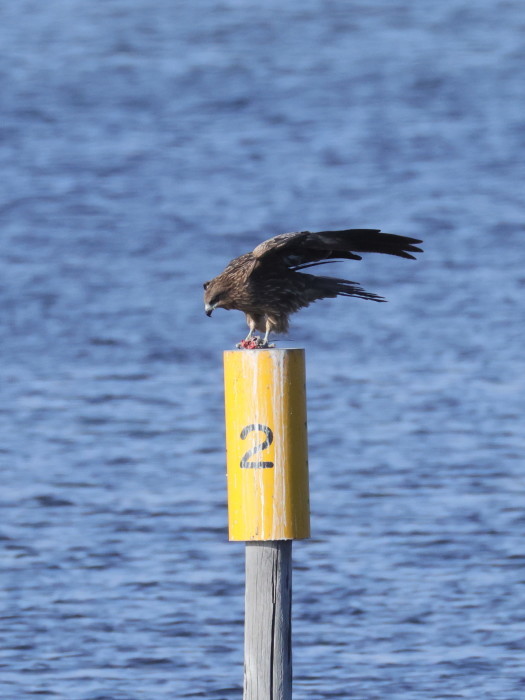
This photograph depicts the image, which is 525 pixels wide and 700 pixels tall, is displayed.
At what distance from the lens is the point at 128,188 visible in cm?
2422

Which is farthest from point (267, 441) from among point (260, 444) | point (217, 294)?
point (217, 294)

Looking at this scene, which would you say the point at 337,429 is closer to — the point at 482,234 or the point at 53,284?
the point at 53,284

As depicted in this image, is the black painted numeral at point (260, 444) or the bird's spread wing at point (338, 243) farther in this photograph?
the bird's spread wing at point (338, 243)

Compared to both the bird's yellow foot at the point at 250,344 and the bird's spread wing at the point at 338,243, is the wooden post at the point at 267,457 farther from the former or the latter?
the bird's spread wing at the point at 338,243

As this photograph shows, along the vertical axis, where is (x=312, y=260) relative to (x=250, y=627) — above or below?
above

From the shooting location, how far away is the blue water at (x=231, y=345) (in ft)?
28.5

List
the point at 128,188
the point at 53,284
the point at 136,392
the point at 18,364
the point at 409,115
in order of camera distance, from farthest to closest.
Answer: the point at 409,115 → the point at 128,188 → the point at 53,284 → the point at 18,364 → the point at 136,392

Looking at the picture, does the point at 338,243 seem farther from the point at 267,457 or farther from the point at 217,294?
the point at 267,457

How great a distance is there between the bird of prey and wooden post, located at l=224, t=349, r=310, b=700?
0.68m

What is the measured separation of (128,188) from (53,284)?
5727 millimetres

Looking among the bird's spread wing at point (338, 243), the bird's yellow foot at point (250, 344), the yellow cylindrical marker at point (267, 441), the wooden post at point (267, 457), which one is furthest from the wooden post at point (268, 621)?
the bird's spread wing at point (338, 243)

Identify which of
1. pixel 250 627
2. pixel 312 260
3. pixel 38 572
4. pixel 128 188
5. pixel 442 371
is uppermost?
pixel 128 188

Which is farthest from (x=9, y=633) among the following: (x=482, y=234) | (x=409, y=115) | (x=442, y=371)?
(x=409, y=115)

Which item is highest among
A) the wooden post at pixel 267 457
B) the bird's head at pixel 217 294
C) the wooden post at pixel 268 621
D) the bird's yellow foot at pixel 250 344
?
the bird's head at pixel 217 294
